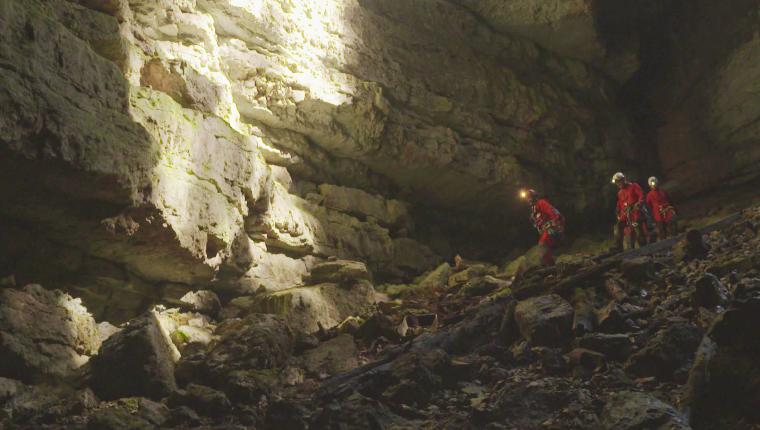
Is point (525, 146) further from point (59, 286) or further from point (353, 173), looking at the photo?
point (59, 286)

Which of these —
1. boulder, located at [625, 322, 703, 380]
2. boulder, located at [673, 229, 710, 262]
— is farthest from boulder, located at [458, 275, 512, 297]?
boulder, located at [625, 322, 703, 380]

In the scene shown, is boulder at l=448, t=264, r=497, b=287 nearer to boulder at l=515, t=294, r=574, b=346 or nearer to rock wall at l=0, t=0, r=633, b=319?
rock wall at l=0, t=0, r=633, b=319

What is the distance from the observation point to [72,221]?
25.2 ft

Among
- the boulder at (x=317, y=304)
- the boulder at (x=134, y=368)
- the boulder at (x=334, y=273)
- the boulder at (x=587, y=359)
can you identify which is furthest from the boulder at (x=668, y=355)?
the boulder at (x=334, y=273)

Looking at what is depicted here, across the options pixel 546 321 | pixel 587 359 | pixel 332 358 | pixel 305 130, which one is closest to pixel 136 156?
pixel 332 358

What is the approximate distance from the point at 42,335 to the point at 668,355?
7390 millimetres

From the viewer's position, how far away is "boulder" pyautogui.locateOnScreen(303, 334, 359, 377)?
7.40m

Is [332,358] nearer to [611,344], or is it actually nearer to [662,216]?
[611,344]

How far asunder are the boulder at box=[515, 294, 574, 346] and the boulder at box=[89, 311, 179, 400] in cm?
436

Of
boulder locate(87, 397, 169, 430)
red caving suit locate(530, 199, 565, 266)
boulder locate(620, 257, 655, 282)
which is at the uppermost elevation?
red caving suit locate(530, 199, 565, 266)

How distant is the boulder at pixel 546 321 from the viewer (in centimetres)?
634

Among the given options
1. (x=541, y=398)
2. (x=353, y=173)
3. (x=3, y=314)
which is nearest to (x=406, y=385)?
(x=541, y=398)

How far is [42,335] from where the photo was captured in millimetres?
7062

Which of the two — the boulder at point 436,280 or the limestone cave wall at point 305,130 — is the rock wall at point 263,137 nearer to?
Result: the limestone cave wall at point 305,130
